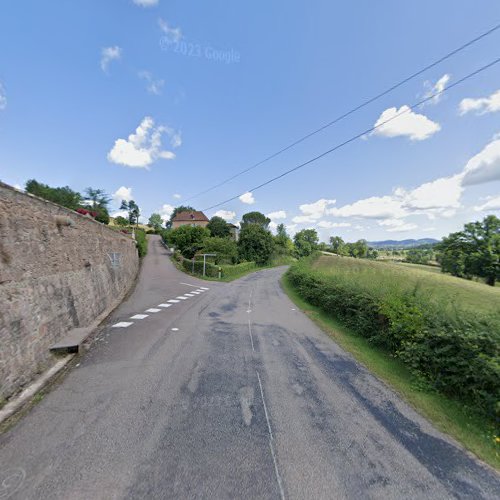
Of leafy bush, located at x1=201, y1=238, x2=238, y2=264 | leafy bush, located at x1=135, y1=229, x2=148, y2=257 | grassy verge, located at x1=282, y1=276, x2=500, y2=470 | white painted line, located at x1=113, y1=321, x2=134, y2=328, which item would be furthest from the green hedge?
leafy bush, located at x1=135, y1=229, x2=148, y2=257

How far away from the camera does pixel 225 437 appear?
3.25m

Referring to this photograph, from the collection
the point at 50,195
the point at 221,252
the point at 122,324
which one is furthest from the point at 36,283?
the point at 50,195

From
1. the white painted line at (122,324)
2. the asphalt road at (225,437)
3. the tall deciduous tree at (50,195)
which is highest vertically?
the tall deciduous tree at (50,195)

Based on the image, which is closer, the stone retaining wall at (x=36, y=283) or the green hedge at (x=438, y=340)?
the green hedge at (x=438, y=340)

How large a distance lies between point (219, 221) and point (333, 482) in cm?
5543

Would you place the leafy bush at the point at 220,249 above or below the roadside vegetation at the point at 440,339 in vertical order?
above

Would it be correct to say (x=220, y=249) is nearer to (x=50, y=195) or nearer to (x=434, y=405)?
(x=434, y=405)

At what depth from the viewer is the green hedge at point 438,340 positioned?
386 centimetres

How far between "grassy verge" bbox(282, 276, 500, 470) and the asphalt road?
24 centimetres

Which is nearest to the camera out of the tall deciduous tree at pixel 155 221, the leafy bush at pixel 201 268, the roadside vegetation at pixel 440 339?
the roadside vegetation at pixel 440 339

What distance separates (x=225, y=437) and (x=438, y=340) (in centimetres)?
476

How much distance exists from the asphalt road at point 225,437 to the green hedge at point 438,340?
109 cm

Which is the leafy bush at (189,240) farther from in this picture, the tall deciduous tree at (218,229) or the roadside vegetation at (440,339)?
the roadside vegetation at (440,339)

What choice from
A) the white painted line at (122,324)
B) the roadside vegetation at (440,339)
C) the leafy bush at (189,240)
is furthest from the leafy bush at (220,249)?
the roadside vegetation at (440,339)
